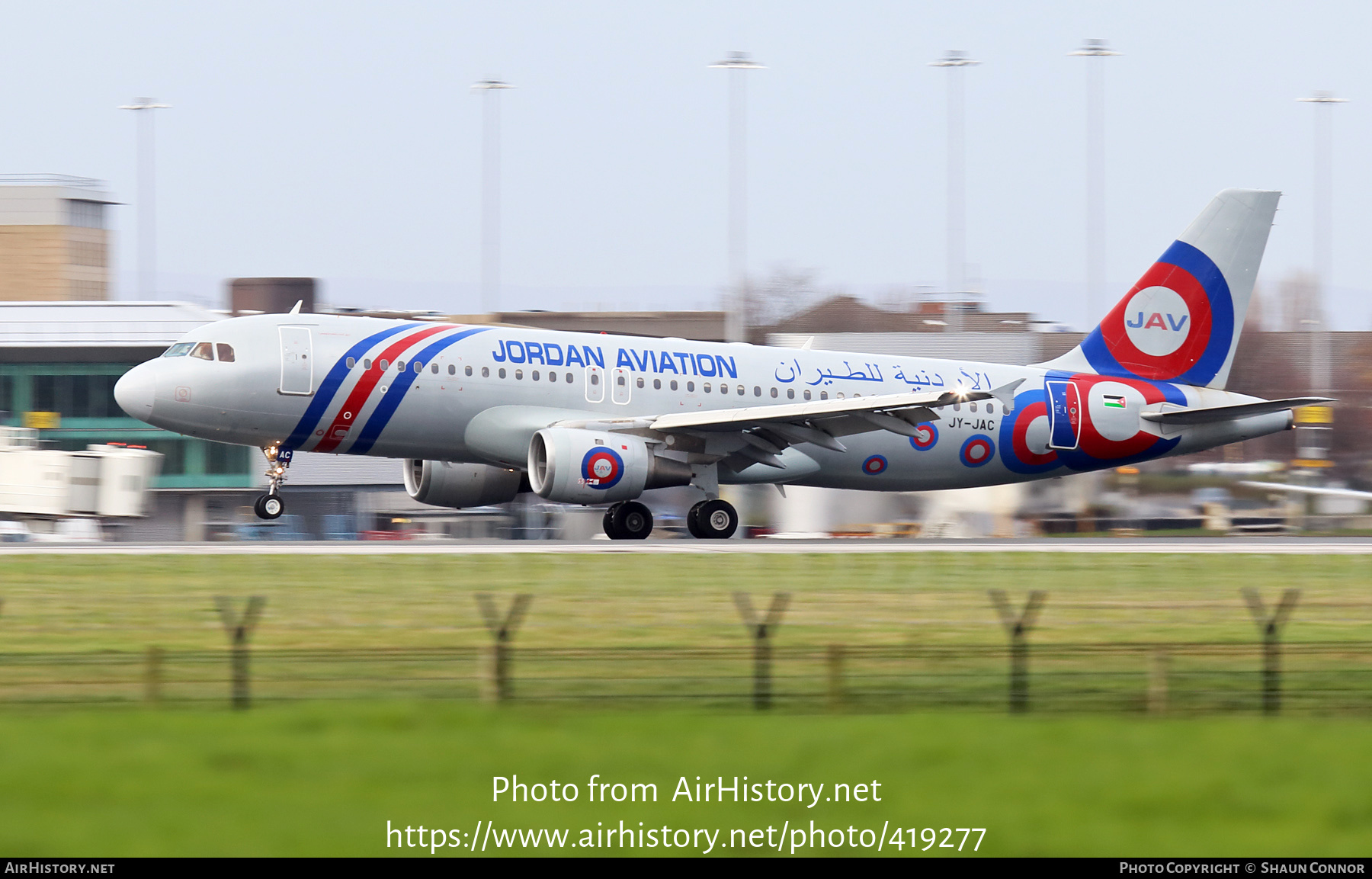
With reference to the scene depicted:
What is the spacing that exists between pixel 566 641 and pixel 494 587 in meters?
5.87

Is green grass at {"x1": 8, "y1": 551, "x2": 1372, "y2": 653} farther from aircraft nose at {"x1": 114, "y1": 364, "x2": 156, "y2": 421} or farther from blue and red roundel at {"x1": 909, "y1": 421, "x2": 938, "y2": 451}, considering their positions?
blue and red roundel at {"x1": 909, "y1": 421, "x2": 938, "y2": 451}

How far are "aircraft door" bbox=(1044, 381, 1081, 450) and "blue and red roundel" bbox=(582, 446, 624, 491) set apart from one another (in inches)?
445

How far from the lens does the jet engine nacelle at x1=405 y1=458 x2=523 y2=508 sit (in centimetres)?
3478

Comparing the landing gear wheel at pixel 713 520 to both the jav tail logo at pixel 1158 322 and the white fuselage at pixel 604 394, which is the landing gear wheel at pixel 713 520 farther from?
the jav tail logo at pixel 1158 322

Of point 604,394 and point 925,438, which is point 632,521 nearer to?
point 604,394

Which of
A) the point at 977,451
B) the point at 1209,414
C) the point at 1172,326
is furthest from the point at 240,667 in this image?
the point at 1172,326

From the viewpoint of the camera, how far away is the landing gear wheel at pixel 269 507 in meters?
31.1

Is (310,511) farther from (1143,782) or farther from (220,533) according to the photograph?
(1143,782)

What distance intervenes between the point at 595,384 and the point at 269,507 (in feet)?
23.3

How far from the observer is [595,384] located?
109 feet

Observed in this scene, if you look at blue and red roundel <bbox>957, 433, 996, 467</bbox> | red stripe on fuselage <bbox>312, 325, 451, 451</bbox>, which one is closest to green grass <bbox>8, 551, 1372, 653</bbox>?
red stripe on fuselage <bbox>312, 325, 451, 451</bbox>

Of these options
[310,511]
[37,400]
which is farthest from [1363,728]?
[37,400]

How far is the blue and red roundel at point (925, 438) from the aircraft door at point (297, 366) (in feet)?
44.1

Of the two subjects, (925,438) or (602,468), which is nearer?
(602,468)
